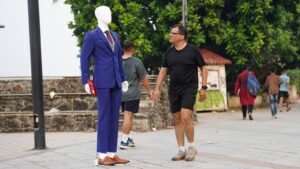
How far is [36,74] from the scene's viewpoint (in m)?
9.23

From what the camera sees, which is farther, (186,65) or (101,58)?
(186,65)

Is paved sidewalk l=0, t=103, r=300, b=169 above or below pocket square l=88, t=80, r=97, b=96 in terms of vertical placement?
below

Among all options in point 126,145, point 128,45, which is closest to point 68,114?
point 126,145

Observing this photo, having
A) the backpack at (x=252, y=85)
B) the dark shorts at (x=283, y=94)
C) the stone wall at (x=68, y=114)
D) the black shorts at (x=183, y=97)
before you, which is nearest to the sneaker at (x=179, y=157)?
the black shorts at (x=183, y=97)

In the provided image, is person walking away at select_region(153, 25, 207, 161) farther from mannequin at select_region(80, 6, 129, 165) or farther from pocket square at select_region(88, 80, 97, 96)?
pocket square at select_region(88, 80, 97, 96)

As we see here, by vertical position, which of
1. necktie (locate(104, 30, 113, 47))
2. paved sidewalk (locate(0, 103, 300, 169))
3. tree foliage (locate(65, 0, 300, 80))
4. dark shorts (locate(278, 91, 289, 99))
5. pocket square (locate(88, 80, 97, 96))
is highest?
Result: tree foliage (locate(65, 0, 300, 80))

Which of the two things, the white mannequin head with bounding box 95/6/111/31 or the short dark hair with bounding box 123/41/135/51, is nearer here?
the white mannequin head with bounding box 95/6/111/31

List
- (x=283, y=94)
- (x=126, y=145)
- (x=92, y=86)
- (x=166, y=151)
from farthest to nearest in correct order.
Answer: (x=283, y=94) → (x=126, y=145) → (x=166, y=151) → (x=92, y=86)

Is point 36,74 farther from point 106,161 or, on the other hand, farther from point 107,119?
point 106,161

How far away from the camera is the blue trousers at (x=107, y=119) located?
7.14 m

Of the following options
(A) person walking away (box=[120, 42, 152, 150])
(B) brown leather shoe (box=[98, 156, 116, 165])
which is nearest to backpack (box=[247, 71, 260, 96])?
(A) person walking away (box=[120, 42, 152, 150])

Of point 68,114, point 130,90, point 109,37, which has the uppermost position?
point 109,37

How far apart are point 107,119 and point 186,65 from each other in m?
1.37

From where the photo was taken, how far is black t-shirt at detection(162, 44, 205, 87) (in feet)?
24.6
